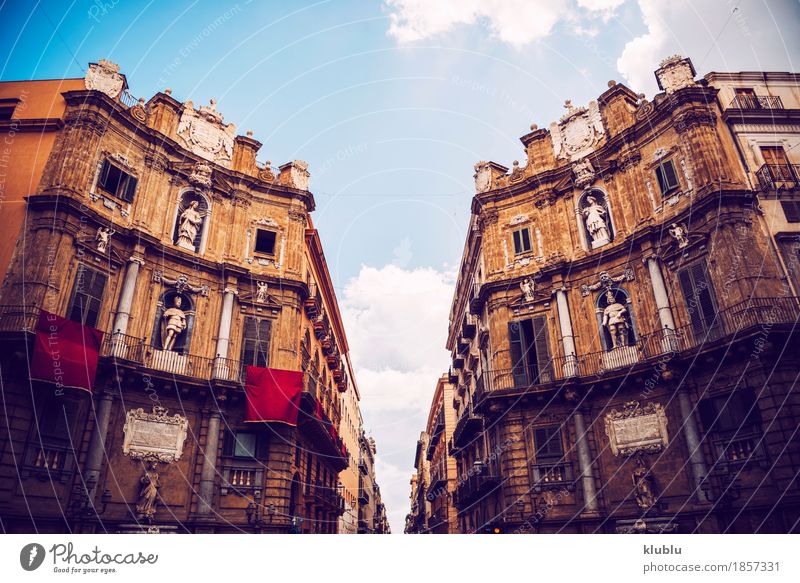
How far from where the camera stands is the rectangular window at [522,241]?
78.4ft

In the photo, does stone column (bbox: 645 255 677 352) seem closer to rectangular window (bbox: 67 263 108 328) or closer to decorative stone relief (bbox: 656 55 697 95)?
decorative stone relief (bbox: 656 55 697 95)

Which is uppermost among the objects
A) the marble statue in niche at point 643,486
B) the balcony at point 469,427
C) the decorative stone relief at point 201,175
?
the decorative stone relief at point 201,175

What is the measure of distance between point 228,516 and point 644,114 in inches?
890

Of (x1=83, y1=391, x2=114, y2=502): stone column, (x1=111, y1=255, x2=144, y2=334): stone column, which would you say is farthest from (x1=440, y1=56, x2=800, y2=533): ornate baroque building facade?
(x1=111, y1=255, x2=144, y2=334): stone column

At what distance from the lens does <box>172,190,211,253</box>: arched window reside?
2092cm

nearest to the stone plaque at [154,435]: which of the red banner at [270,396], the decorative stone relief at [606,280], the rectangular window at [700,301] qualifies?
the red banner at [270,396]

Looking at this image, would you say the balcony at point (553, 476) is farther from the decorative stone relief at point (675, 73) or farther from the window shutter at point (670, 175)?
the decorative stone relief at point (675, 73)

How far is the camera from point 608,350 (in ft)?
65.7

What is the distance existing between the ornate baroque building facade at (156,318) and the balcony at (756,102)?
1851cm
